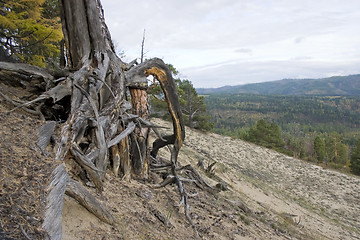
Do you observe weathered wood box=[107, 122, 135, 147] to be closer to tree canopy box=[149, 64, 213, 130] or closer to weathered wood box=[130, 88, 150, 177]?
weathered wood box=[130, 88, 150, 177]

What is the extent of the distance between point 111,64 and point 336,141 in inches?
2452

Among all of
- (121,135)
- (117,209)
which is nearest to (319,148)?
(121,135)

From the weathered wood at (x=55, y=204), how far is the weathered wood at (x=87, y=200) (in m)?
0.13

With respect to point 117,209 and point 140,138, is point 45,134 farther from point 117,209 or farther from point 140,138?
point 140,138

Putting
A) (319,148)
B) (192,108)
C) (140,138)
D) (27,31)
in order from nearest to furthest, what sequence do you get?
1. (140,138)
2. (27,31)
3. (192,108)
4. (319,148)

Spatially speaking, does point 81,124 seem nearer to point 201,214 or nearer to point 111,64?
point 111,64

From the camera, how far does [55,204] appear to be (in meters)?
1.89

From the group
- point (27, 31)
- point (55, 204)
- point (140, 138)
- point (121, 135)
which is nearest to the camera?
point (55, 204)

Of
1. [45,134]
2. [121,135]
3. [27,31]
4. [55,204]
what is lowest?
[55,204]

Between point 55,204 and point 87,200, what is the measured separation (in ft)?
2.10

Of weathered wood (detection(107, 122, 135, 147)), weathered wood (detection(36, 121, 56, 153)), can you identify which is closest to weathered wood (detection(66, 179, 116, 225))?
weathered wood (detection(36, 121, 56, 153))

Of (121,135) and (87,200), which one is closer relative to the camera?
(87,200)

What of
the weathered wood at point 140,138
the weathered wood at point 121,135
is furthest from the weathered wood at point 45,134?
the weathered wood at point 140,138

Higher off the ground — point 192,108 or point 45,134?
point 45,134
